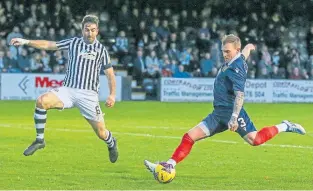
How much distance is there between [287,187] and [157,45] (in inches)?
963

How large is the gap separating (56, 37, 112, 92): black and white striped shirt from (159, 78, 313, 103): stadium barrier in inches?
828

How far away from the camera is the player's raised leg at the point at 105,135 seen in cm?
1366

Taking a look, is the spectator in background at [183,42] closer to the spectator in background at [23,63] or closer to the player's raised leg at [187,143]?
the spectator in background at [23,63]

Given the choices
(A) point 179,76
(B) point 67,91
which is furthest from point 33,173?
(A) point 179,76

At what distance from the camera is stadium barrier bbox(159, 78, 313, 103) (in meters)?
34.7

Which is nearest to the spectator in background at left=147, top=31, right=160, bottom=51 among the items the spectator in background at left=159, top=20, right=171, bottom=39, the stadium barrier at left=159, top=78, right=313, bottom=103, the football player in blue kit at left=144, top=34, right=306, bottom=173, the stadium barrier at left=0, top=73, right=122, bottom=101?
the spectator in background at left=159, top=20, right=171, bottom=39

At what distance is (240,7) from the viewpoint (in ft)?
134

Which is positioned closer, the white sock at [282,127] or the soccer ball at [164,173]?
the soccer ball at [164,173]

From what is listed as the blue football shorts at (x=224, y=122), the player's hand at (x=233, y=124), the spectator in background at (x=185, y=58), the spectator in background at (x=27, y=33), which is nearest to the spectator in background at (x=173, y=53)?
the spectator in background at (x=185, y=58)

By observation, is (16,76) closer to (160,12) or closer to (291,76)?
(160,12)

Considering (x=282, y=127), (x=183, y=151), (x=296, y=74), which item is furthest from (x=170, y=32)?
(x=183, y=151)

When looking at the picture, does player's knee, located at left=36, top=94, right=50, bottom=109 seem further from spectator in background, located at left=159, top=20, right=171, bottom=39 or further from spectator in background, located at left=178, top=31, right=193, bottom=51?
spectator in background, located at left=178, top=31, right=193, bottom=51

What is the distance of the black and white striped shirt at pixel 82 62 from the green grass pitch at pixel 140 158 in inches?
51.6

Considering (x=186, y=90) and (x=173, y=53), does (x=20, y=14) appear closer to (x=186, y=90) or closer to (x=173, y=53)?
(x=173, y=53)
